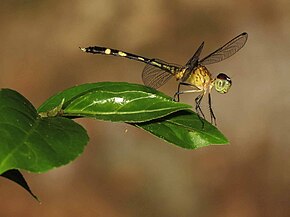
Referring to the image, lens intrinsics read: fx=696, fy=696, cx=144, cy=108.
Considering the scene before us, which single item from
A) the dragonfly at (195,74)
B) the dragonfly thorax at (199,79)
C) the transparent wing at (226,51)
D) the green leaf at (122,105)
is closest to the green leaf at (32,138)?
the green leaf at (122,105)

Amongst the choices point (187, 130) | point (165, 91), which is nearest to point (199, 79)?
point (187, 130)

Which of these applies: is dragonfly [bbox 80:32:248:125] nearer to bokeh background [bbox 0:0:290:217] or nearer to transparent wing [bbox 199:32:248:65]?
transparent wing [bbox 199:32:248:65]

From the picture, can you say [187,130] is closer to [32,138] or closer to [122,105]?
[122,105]

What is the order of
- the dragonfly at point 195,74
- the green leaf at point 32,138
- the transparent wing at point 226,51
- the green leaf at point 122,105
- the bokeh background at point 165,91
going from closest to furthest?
the green leaf at point 32,138 < the green leaf at point 122,105 < the dragonfly at point 195,74 < the transparent wing at point 226,51 < the bokeh background at point 165,91

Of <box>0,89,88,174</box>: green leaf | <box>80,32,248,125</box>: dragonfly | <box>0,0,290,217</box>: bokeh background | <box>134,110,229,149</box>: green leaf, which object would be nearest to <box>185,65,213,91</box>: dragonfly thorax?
<box>80,32,248,125</box>: dragonfly

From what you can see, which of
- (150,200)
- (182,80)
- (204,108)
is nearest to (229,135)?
(204,108)

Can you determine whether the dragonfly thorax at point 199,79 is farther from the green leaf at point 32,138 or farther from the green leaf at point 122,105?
the green leaf at point 32,138
